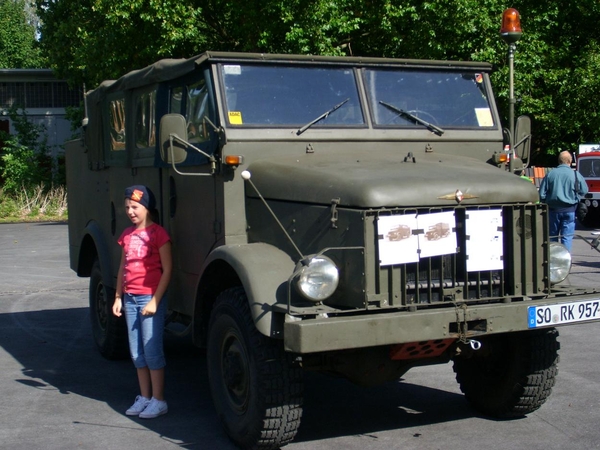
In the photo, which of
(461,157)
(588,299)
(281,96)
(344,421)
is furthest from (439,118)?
(344,421)

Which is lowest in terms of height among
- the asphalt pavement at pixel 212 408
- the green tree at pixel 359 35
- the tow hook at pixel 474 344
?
the asphalt pavement at pixel 212 408

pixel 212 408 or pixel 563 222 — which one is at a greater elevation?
pixel 563 222

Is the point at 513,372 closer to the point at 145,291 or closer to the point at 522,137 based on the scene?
the point at 522,137

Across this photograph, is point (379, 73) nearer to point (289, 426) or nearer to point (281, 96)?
point (281, 96)

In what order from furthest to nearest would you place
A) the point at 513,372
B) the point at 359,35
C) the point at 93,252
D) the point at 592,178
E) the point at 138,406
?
the point at 592,178 < the point at 359,35 < the point at 93,252 < the point at 138,406 < the point at 513,372

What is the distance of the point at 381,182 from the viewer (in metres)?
5.09

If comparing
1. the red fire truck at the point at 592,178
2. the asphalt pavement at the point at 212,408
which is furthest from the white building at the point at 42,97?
the asphalt pavement at the point at 212,408

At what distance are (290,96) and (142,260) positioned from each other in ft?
5.16

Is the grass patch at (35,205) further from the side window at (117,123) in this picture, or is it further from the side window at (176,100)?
the side window at (176,100)

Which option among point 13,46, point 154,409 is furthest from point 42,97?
point 154,409

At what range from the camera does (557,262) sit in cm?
554

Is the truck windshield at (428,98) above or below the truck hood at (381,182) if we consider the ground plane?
above

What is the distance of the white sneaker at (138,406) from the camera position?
6.29 metres

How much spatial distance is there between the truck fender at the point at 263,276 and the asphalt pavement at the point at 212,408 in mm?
1051
